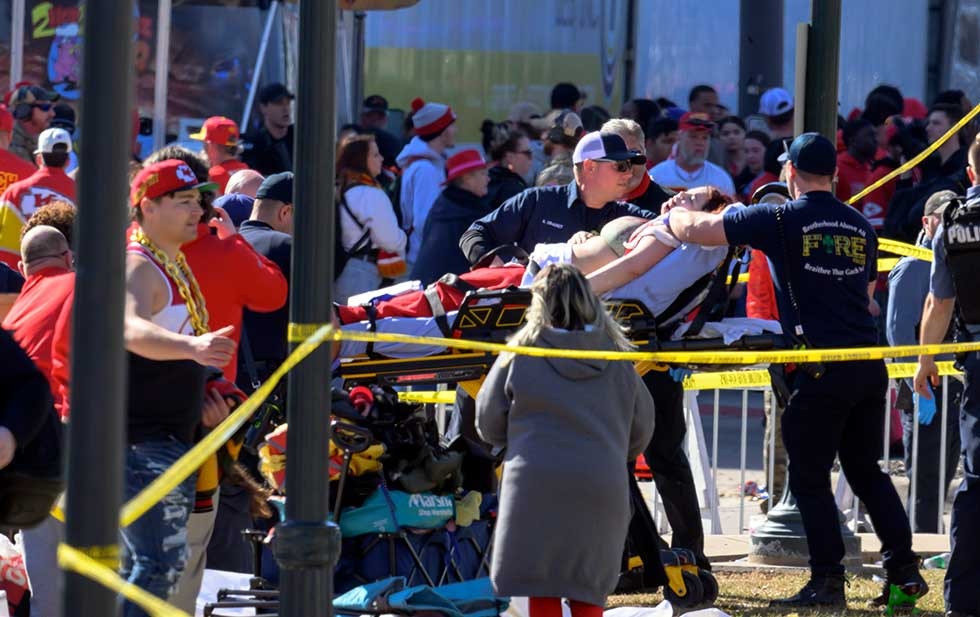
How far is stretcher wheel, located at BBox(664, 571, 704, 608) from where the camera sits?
7.40 meters

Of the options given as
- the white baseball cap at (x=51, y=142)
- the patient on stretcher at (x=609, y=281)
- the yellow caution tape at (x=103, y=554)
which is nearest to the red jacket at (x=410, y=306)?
the patient on stretcher at (x=609, y=281)

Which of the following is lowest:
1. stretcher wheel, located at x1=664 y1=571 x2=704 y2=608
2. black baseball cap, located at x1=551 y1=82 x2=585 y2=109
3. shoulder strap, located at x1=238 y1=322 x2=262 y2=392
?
stretcher wheel, located at x1=664 y1=571 x2=704 y2=608

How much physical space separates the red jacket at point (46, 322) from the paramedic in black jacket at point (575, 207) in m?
2.26

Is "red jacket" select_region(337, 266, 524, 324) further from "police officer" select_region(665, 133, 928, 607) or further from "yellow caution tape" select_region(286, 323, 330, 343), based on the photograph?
"yellow caution tape" select_region(286, 323, 330, 343)

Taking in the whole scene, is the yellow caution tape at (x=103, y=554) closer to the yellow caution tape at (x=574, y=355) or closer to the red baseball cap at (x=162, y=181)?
the yellow caution tape at (x=574, y=355)

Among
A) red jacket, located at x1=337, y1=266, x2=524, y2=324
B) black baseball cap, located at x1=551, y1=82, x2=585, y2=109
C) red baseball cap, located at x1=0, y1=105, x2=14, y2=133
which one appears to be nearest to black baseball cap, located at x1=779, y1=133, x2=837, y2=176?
red jacket, located at x1=337, y1=266, x2=524, y2=324

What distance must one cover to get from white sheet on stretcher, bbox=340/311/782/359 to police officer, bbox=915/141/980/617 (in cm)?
77

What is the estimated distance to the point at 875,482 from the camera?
750 cm

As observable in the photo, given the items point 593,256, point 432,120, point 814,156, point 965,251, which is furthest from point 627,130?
point 432,120

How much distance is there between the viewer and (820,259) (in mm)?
7164

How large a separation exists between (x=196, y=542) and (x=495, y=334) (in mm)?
1438

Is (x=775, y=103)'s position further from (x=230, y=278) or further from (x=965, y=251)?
(x=230, y=278)

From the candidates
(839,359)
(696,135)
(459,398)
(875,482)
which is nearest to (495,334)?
(459,398)

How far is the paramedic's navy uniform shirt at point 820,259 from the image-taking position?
23.4 feet
